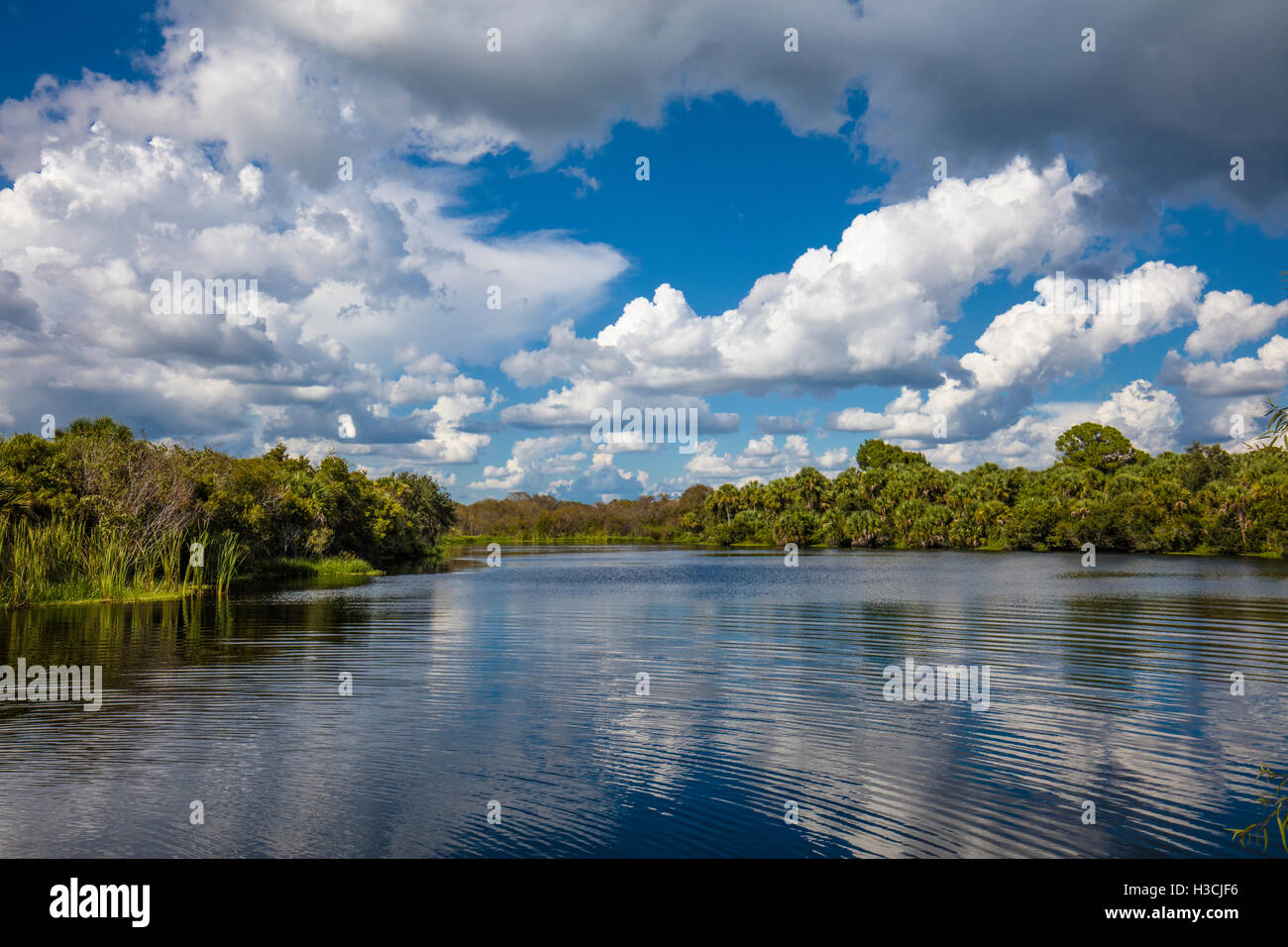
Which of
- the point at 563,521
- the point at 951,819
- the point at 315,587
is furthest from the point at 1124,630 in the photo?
the point at 563,521

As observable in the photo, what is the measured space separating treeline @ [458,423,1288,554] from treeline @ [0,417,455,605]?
246 feet

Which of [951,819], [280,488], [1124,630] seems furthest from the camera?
[280,488]

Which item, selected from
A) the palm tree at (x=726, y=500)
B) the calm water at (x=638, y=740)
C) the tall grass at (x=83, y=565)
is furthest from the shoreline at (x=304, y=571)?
the palm tree at (x=726, y=500)

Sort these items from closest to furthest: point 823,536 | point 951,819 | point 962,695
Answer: point 951,819
point 962,695
point 823,536

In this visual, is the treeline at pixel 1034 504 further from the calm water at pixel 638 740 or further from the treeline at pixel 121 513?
the treeline at pixel 121 513

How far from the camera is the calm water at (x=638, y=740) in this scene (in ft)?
27.2

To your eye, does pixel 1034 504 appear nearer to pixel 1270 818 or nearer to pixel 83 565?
pixel 83 565

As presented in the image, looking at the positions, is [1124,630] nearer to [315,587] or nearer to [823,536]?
[315,587]

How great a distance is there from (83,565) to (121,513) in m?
2.33

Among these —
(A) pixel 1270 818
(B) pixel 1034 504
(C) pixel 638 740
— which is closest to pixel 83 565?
(C) pixel 638 740

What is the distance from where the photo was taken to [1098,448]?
110125 millimetres

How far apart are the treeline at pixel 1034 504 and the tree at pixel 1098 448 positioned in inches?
5.9
